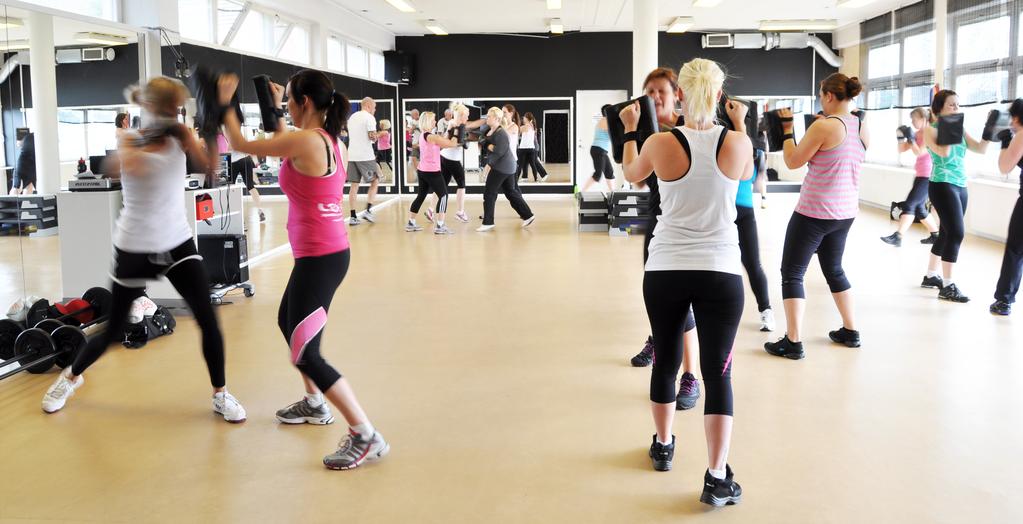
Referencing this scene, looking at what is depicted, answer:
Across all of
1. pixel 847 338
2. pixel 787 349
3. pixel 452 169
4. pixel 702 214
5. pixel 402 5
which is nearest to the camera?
pixel 702 214

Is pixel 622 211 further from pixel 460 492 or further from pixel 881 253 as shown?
pixel 460 492

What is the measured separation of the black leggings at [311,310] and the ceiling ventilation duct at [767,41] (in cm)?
1498

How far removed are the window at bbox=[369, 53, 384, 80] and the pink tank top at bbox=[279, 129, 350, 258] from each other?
496 inches

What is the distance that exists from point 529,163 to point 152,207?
12.6 metres

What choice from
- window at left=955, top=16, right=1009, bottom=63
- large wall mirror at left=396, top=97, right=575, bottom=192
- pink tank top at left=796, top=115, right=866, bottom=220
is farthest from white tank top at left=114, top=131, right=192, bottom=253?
large wall mirror at left=396, top=97, right=575, bottom=192

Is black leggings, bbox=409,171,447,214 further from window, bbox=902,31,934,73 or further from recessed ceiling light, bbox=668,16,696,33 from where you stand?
window, bbox=902,31,934,73

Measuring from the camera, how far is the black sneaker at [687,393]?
388cm

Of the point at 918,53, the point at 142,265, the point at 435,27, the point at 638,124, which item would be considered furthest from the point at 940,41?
the point at 142,265

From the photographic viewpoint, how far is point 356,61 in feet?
47.3

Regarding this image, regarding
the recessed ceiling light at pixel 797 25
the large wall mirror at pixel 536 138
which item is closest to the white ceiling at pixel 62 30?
the large wall mirror at pixel 536 138

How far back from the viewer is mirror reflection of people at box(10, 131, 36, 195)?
17.1 feet

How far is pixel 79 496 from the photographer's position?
300 centimetres

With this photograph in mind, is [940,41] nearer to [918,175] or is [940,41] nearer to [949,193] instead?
[918,175]

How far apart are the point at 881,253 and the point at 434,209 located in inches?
231
